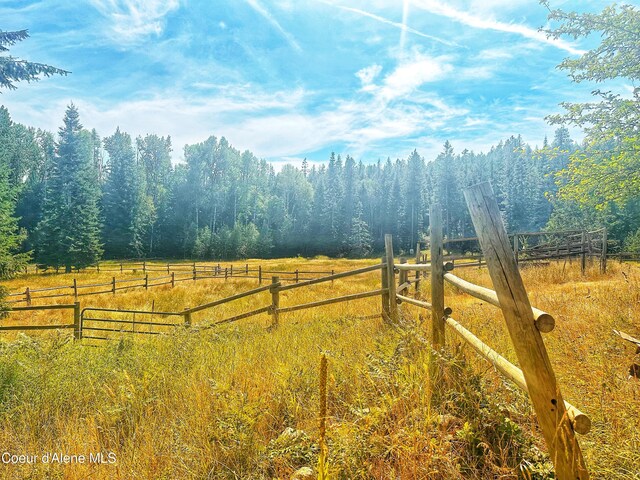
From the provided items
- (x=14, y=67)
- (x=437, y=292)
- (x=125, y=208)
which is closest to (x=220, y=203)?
(x=125, y=208)

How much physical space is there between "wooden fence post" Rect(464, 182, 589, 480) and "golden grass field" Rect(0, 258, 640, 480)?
0.35 metres

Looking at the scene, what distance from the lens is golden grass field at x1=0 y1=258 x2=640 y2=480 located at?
7.04ft

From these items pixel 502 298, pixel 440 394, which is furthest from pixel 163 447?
pixel 502 298

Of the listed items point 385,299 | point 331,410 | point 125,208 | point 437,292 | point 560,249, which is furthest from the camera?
point 125,208

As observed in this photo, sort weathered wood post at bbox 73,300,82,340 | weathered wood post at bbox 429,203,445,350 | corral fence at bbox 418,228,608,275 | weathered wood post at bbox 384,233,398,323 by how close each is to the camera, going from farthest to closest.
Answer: corral fence at bbox 418,228,608,275 → weathered wood post at bbox 73,300,82,340 → weathered wood post at bbox 384,233,398,323 → weathered wood post at bbox 429,203,445,350

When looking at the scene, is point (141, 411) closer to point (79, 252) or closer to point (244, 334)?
point (244, 334)

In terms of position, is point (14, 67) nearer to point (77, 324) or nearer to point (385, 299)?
point (77, 324)

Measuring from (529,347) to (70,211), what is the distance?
47260 mm

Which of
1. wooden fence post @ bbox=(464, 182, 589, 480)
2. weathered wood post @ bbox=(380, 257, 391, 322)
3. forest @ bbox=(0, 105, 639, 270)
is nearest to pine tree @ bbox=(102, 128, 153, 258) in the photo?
forest @ bbox=(0, 105, 639, 270)

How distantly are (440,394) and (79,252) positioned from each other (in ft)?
144

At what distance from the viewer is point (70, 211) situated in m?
37.9

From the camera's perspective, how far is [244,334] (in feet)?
22.9

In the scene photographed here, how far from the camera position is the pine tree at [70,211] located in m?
36.2

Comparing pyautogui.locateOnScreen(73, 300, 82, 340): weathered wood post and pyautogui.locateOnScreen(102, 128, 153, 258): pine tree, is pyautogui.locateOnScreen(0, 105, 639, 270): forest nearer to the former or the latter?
pyautogui.locateOnScreen(102, 128, 153, 258): pine tree
